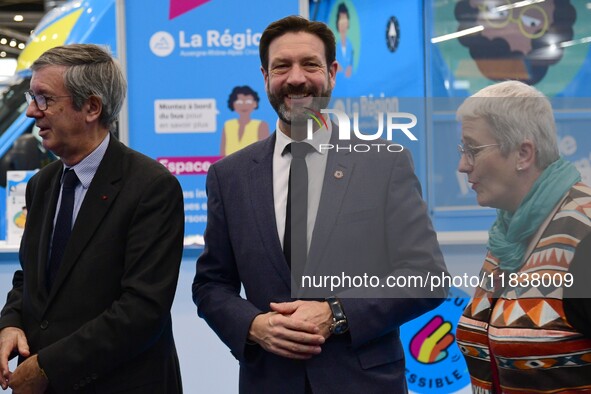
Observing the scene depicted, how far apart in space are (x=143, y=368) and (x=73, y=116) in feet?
2.35

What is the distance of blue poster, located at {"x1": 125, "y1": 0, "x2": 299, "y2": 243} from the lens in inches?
153

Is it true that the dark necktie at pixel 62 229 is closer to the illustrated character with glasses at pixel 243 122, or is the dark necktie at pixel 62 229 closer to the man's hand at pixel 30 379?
the man's hand at pixel 30 379

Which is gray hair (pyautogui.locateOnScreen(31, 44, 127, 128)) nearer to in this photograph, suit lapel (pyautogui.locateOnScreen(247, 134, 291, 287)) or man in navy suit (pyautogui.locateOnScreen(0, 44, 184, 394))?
man in navy suit (pyautogui.locateOnScreen(0, 44, 184, 394))

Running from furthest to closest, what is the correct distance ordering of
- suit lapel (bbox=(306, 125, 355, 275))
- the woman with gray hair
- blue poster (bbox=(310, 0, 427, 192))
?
blue poster (bbox=(310, 0, 427, 192)) → suit lapel (bbox=(306, 125, 355, 275)) → the woman with gray hair

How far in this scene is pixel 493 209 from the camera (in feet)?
5.98

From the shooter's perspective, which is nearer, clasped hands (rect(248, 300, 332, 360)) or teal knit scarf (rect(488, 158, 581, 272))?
teal knit scarf (rect(488, 158, 581, 272))

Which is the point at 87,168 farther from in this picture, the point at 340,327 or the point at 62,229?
the point at 340,327

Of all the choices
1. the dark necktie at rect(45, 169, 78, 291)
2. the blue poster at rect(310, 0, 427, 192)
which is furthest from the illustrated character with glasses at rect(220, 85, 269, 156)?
the dark necktie at rect(45, 169, 78, 291)

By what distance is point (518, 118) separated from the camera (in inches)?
69.7

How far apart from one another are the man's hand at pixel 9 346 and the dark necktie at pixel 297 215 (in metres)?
0.75

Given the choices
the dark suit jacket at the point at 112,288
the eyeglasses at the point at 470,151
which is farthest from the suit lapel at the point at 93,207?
the eyeglasses at the point at 470,151

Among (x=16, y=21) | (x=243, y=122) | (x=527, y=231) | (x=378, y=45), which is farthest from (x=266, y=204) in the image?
(x=16, y=21)

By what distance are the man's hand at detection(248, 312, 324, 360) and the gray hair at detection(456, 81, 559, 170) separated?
2.08ft

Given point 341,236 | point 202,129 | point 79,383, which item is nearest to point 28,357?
point 79,383
